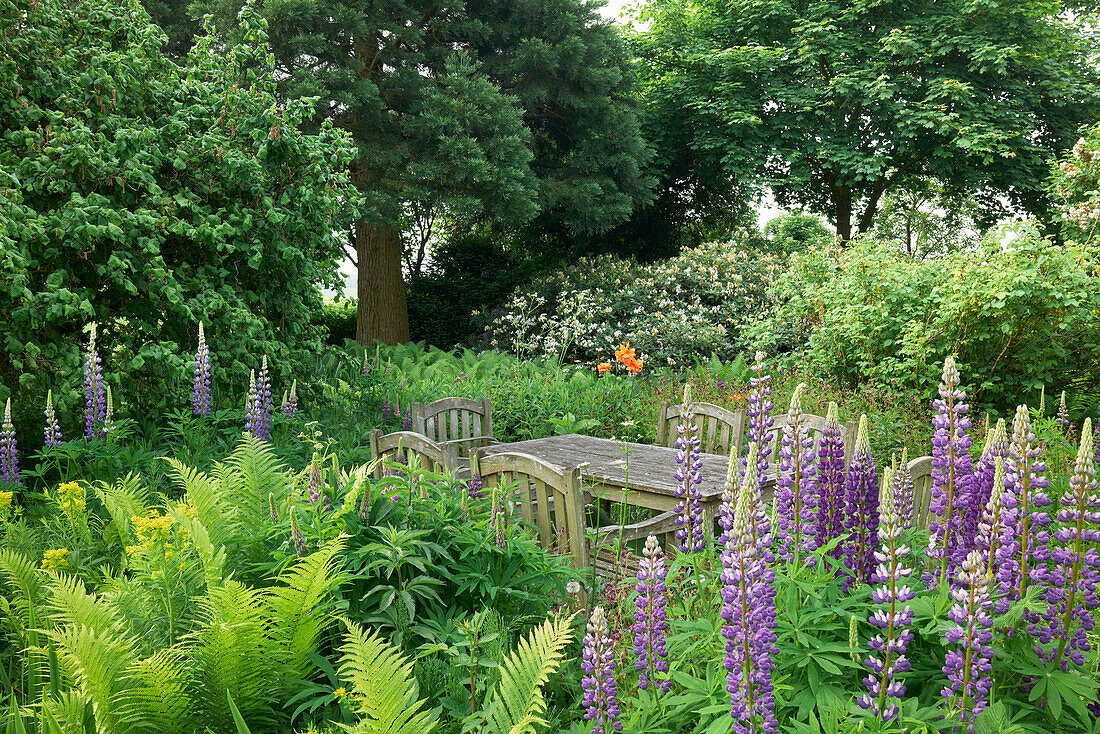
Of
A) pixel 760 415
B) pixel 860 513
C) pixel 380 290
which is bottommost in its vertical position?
pixel 860 513

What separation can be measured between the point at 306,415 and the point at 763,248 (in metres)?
12.1

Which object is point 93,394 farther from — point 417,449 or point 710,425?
point 710,425

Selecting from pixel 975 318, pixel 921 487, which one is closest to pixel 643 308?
pixel 975 318

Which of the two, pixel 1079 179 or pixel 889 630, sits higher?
pixel 1079 179

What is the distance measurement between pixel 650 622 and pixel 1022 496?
3.03 ft

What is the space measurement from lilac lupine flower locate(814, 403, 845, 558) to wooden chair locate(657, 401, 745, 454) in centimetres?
344

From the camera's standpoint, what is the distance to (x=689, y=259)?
46.9ft

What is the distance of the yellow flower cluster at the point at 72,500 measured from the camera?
330cm

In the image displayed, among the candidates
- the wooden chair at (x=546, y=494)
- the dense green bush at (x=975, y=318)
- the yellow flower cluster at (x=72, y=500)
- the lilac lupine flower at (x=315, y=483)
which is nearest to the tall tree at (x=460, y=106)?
the dense green bush at (x=975, y=318)

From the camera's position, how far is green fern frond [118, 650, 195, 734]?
1.91 metres

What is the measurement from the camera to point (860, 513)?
193 centimetres

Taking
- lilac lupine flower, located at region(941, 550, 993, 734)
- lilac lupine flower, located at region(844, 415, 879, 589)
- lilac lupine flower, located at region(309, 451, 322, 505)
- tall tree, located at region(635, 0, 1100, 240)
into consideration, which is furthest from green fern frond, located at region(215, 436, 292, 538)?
tall tree, located at region(635, 0, 1100, 240)

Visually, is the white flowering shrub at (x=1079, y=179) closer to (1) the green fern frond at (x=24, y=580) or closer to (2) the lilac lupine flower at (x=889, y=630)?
(2) the lilac lupine flower at (x=889, y=630)

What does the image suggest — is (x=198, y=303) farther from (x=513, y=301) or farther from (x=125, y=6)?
(x=513, y=301)
